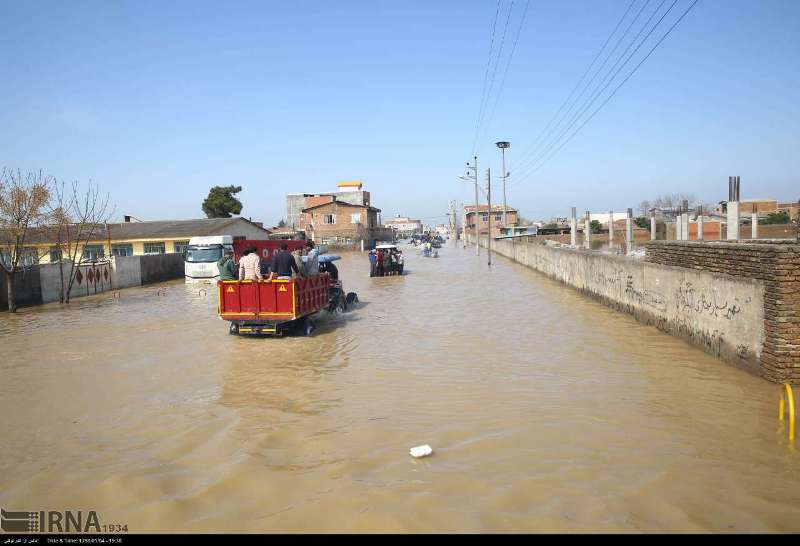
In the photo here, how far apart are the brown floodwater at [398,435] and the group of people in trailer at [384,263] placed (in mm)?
17466

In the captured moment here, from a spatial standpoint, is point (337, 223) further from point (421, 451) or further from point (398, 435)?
point (421, 451)

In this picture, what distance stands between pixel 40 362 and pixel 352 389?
6355 mm

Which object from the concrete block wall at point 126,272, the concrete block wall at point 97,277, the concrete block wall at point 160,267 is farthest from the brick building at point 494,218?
the concrete block wall at point 126,272

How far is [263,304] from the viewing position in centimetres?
1178

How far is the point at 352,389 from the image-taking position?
801 cm

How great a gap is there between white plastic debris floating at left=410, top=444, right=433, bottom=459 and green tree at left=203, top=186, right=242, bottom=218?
64667mm

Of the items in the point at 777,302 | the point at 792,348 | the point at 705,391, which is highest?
the point at 777,302

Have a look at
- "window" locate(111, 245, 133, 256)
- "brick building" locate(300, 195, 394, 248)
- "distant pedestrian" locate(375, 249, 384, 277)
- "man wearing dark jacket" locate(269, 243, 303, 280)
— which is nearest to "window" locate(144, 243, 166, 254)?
"window" locate(111, 245, 133, 256)

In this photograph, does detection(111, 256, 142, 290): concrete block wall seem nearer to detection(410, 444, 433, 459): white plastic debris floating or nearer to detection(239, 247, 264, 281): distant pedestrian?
detection(239, 247, 264, 281): distant pedestrian

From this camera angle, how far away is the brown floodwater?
171 inches

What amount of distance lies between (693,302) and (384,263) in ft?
67.3

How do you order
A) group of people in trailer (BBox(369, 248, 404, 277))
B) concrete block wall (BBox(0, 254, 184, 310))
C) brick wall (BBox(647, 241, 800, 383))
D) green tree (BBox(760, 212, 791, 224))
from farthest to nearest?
green tree (BBox(760, 212, 791, 224))
group of people in trailer (BBox(369, 248, 404, 277))
concrete block wall (BBox(0, 254, 184, 310))
brick wall (BBox(647, 241, 800, 383))
